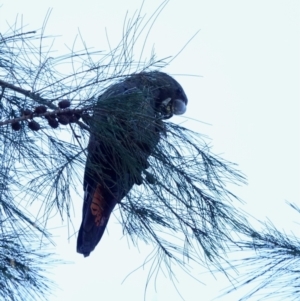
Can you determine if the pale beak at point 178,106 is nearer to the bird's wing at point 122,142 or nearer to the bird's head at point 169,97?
the bird's head at point 169,97

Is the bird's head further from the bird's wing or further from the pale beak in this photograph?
the bird's wing

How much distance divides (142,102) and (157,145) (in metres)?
0.12

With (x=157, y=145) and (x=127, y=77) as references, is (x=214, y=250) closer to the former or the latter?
(x=157, y=145)

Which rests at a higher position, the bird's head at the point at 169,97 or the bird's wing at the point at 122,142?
the bird's head at the point at 169,97

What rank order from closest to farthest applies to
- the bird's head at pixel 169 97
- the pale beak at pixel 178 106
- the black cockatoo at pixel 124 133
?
1. the black cockatoo at pixel 124 133
2. the bird's head at pixel 169 97
3. the pale beak at pixel 178 106

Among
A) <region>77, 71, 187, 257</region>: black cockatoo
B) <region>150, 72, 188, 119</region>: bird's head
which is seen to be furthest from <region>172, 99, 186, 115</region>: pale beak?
<region>77, 71, 187, 257</region>: black cockatoo

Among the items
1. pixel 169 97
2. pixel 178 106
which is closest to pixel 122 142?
pixel 169 97

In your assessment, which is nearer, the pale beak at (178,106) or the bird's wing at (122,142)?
the bird's wing at (122,142)

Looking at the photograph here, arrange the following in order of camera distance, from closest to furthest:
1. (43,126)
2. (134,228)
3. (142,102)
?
(43,126) < (142,102) < (134,228)

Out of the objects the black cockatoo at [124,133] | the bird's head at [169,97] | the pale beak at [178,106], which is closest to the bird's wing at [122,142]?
the black cockatoo at [124,133]

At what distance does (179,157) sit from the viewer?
1.81 metres

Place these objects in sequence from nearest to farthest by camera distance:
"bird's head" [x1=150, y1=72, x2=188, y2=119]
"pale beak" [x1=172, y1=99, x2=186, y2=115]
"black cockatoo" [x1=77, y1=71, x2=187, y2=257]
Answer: "black cockatoo" [x1=77, y1=71, x2=187, y2=257], "bird's head" [x1=150, y1=72, x2=188, y2=119], "pale beak" [x1=172, y1=99, x2=186, y2=115]

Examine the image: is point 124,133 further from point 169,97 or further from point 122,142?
point 169,97

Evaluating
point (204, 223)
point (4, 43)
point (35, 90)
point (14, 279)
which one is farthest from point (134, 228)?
point (4, 43)
